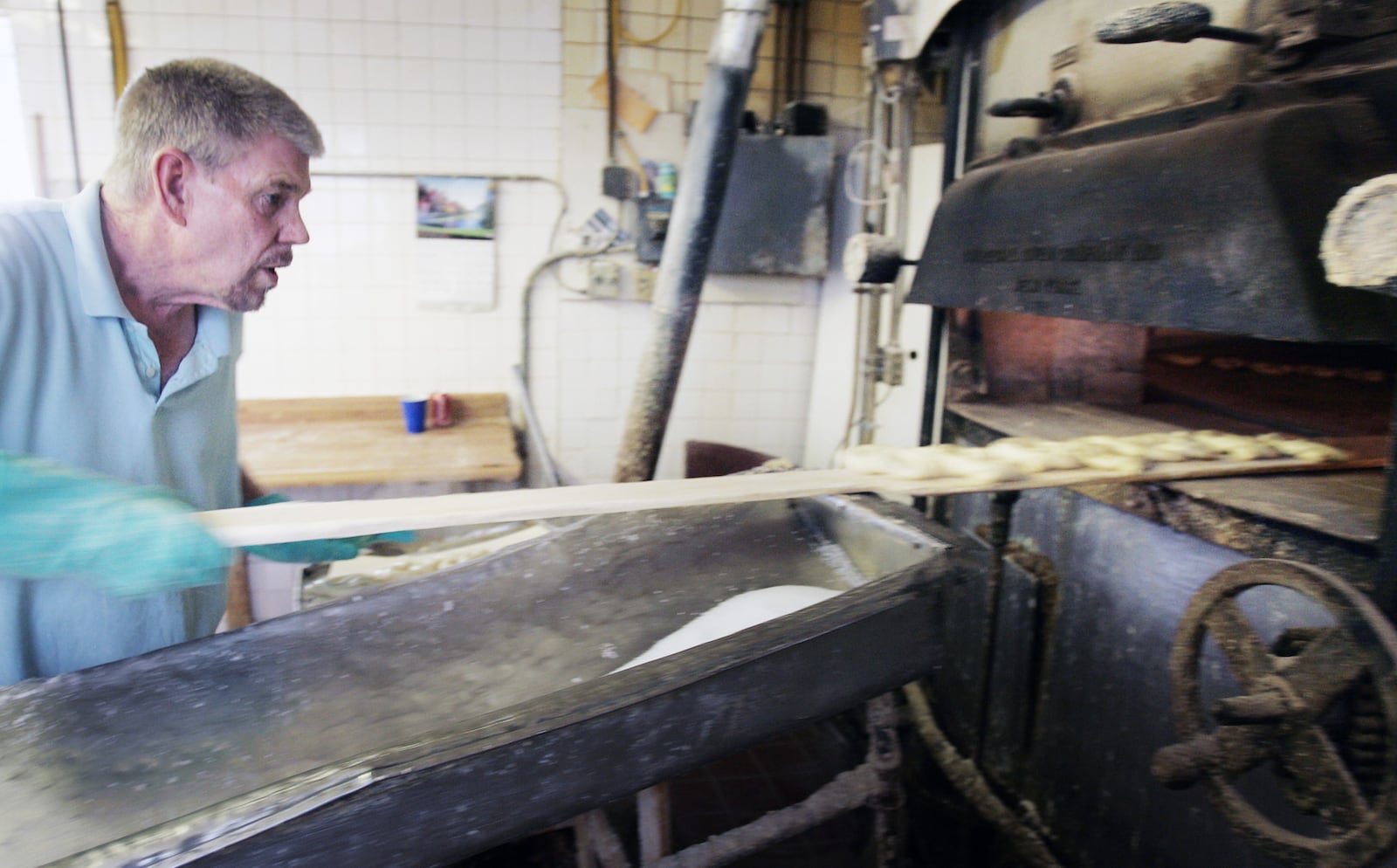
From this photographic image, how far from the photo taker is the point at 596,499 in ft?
4.41

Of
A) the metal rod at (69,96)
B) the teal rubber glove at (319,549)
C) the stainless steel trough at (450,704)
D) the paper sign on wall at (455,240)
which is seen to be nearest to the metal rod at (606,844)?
the stainless steel trough at (450,704)

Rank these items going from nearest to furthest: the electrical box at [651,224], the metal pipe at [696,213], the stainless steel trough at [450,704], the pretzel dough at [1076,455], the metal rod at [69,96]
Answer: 1. the stainless steel trough at [450,704]
2. the pretzel dough at [1076,455]
3. the metal pipe at [696,213]
4. the metal rod at [69,96]
5. the electrical box at [651,224]

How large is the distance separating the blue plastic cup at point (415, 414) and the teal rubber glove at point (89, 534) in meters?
2.40

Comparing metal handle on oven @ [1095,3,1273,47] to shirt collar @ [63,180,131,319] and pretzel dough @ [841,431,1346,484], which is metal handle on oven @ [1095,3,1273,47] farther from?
shirt collar @ [63,180,131,319]

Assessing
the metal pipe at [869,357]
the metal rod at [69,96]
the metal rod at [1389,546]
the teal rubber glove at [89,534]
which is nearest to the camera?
the teal rubber glove at [89,534]

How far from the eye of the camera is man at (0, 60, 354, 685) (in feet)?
4.16

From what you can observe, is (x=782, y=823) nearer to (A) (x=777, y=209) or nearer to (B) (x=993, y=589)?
(B) (x=993, y=589)

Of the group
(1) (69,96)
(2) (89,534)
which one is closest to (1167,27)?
(2) (89,534)

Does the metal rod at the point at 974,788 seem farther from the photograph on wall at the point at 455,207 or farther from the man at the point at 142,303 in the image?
the photograph on wall at the point at 455,207

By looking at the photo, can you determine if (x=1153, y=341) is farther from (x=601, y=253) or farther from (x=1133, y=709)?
(x=601, y=253)

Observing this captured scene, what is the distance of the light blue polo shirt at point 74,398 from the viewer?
49.1 inches

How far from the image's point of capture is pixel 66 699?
1.15 m

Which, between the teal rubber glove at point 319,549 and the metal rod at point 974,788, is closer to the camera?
the teal rubber glove at point 319,549

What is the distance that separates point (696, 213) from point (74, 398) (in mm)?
1690
